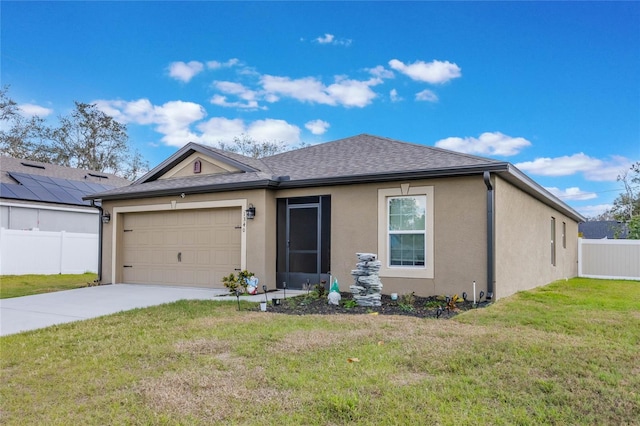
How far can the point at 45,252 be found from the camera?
55.6 ft

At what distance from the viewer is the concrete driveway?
7.60m

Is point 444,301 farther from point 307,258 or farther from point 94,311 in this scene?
point 94,311

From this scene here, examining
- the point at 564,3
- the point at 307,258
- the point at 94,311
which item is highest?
the point at 564,3

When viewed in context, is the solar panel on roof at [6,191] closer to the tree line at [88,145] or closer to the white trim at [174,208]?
the white trim at [174,208]

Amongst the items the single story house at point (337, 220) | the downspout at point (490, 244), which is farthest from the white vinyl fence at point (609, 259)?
the downspout at point (490, 244)

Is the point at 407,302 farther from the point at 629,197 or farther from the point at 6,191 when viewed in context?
the point at 629,197

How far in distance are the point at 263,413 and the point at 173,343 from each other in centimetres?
255

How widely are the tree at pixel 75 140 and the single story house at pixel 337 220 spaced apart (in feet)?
66.1

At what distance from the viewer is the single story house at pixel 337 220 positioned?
29.0 ft

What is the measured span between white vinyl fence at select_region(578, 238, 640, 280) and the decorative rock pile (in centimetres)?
1299

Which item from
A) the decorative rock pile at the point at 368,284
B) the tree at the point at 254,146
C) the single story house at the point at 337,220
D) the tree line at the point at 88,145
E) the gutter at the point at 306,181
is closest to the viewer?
the decorative rock pile at the point at 368,284

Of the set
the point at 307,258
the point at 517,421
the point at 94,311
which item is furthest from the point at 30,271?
the point at 517,421

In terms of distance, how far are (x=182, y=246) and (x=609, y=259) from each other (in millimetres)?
15783

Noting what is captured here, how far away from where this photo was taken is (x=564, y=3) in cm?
1170
